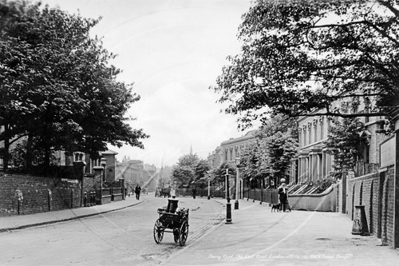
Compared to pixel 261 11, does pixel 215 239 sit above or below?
below

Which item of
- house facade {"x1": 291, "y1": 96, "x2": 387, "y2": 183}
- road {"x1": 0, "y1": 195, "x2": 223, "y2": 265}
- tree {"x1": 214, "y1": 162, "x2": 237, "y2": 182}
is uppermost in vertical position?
house facade {"x1": 291, "y1": 96, "x2": 387, "y2": 183}

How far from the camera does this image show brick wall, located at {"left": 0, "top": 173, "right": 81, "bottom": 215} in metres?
23.0

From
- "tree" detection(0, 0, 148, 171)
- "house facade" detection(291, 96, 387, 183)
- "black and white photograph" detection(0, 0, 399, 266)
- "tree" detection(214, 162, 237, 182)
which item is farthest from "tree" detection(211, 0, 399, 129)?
"tree" detection(214, 162, 237, 182)

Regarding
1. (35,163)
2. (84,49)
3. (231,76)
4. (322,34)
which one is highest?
(84,49)

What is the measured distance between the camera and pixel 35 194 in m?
26.2

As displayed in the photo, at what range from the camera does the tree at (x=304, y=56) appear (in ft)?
44.4

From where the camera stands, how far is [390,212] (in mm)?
11930

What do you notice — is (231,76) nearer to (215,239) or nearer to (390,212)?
(215,239)

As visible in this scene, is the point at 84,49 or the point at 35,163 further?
the point at 35,163

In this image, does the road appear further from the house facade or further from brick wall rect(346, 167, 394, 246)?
the house facade

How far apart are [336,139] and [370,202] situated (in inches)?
727

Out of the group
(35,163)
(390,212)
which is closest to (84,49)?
(35,163)

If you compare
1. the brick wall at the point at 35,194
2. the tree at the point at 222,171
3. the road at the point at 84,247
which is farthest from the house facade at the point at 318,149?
the road at the point at 84,247

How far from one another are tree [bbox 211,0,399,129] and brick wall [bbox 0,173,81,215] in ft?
42.9
